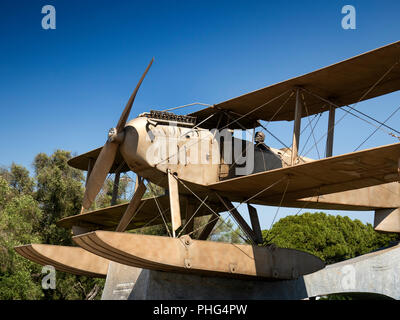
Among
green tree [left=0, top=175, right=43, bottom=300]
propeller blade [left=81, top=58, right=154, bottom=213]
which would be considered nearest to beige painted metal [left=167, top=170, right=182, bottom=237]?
propeller blade [left=81, top=58, right=154, bottom=213]

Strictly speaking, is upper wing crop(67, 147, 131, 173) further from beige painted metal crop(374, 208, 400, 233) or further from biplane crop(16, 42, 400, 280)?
beige painted metal crop(374, 208, 400, 233)

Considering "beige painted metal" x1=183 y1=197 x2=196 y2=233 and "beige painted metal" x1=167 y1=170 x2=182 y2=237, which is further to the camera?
"beige painted metal" x1=183 y1=197 x2=196 y2=233

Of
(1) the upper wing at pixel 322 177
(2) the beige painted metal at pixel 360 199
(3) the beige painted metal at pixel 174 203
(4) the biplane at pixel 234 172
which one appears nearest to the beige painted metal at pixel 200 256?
(4) the biplane at pixel 234 172

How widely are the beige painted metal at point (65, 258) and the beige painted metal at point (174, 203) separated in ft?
13.8

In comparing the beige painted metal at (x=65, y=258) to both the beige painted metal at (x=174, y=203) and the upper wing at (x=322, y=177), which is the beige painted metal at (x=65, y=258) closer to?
the beige painted metal at (x=174, y=203)

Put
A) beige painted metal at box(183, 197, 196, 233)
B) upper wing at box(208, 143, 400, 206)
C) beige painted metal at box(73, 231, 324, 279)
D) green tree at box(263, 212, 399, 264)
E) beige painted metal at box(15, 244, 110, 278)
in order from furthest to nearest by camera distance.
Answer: green tree at box(263, 212, 399, 264) → beige painted metal at box(183, 197, 196, 233) → beige painted metal at box(15, 244, 110, 278) → upper wing at box(208, 143, 400, 206) → beige painted metal at box(73, 231, 324, 279)

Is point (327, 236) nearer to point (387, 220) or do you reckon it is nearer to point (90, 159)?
point (387, 220)

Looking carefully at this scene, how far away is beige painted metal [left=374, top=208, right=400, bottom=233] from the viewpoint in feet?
52.4

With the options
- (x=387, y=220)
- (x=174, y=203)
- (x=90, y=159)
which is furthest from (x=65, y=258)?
(x=387, y=220)

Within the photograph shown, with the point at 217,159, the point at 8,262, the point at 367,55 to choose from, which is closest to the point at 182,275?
the point at 217,159

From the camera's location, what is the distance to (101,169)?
505 inches

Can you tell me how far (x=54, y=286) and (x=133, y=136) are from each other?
57.7ft

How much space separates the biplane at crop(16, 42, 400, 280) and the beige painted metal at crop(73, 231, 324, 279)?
2cm

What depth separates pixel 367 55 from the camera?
442 inches
